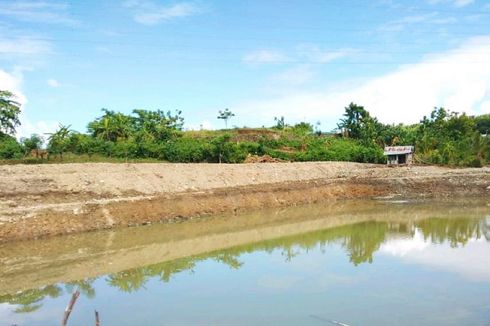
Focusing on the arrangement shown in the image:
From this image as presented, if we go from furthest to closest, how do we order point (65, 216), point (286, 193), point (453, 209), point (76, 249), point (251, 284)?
1. point (286, 193)
2. point (453, 209)
3. point (65, 216)
4. point (76, 249)
5. point (251, 284)

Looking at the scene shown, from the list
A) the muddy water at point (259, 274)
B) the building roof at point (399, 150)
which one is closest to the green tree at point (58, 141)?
the muddy water at point (259, 274)

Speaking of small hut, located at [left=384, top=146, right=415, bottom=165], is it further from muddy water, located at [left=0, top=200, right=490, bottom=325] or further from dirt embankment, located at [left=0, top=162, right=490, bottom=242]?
muddy water, located at [left=0, top=200, right=490, bottom=325]

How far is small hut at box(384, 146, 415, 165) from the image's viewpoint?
35.8 m

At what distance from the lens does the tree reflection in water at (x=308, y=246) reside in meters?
11.8

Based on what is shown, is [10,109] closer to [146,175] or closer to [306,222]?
[146,175]

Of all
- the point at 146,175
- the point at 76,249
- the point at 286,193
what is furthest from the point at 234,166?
the point at 76,249

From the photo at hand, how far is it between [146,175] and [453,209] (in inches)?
608

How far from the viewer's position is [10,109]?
3466 centimetres

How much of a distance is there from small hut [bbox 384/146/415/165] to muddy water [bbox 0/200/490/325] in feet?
47.7

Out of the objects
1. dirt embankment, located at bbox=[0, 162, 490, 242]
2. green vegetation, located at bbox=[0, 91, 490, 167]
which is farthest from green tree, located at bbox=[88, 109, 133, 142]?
dirt embankment, located at bbox=[0, 162, 490, 242]

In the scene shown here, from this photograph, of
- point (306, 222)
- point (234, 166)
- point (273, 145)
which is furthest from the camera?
point (273, 145)

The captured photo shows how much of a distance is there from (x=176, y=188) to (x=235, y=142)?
601 inches

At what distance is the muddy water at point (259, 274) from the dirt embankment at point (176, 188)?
3.60 feet

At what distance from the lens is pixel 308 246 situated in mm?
16594
